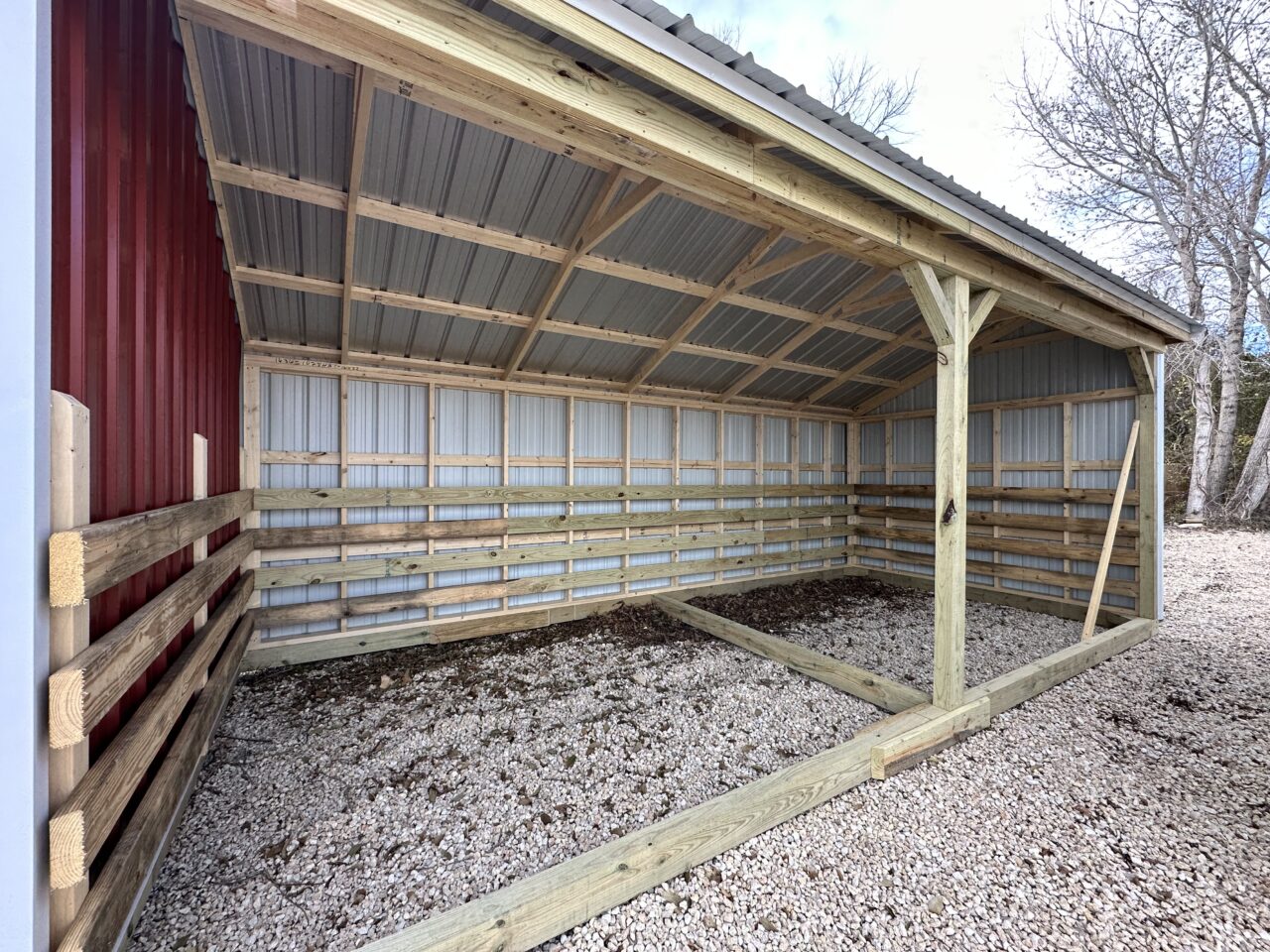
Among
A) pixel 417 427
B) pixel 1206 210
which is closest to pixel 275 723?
pixel 417 427

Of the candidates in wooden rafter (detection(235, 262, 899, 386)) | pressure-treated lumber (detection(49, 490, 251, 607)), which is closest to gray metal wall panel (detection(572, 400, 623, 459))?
wooden rafter (detection(235, 262, 899, 386))

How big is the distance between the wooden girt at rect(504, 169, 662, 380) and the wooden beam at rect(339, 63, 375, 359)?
4.51 ft

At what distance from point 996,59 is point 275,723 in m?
15.7

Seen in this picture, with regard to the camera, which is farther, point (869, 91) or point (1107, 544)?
point (869, 91)

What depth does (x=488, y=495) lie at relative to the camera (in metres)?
5.12

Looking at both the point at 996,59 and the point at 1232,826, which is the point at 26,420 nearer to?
the point at 1232,826

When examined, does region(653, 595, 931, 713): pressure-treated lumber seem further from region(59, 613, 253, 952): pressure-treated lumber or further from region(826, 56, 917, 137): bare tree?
region(826, 56, 917, 137): bare tree

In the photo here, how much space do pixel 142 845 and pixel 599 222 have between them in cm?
376

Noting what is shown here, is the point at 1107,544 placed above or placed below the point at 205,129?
below

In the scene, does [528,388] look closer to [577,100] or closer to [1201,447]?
[577,100]

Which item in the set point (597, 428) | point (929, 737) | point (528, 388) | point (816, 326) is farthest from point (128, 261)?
point (816, 326)

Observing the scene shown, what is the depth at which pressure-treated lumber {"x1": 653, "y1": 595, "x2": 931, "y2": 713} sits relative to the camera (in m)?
3.36

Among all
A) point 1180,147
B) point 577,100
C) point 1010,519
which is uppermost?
point 1180,147

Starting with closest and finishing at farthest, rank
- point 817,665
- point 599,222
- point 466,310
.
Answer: point 599,222 < point 817,665 < point 466,310
